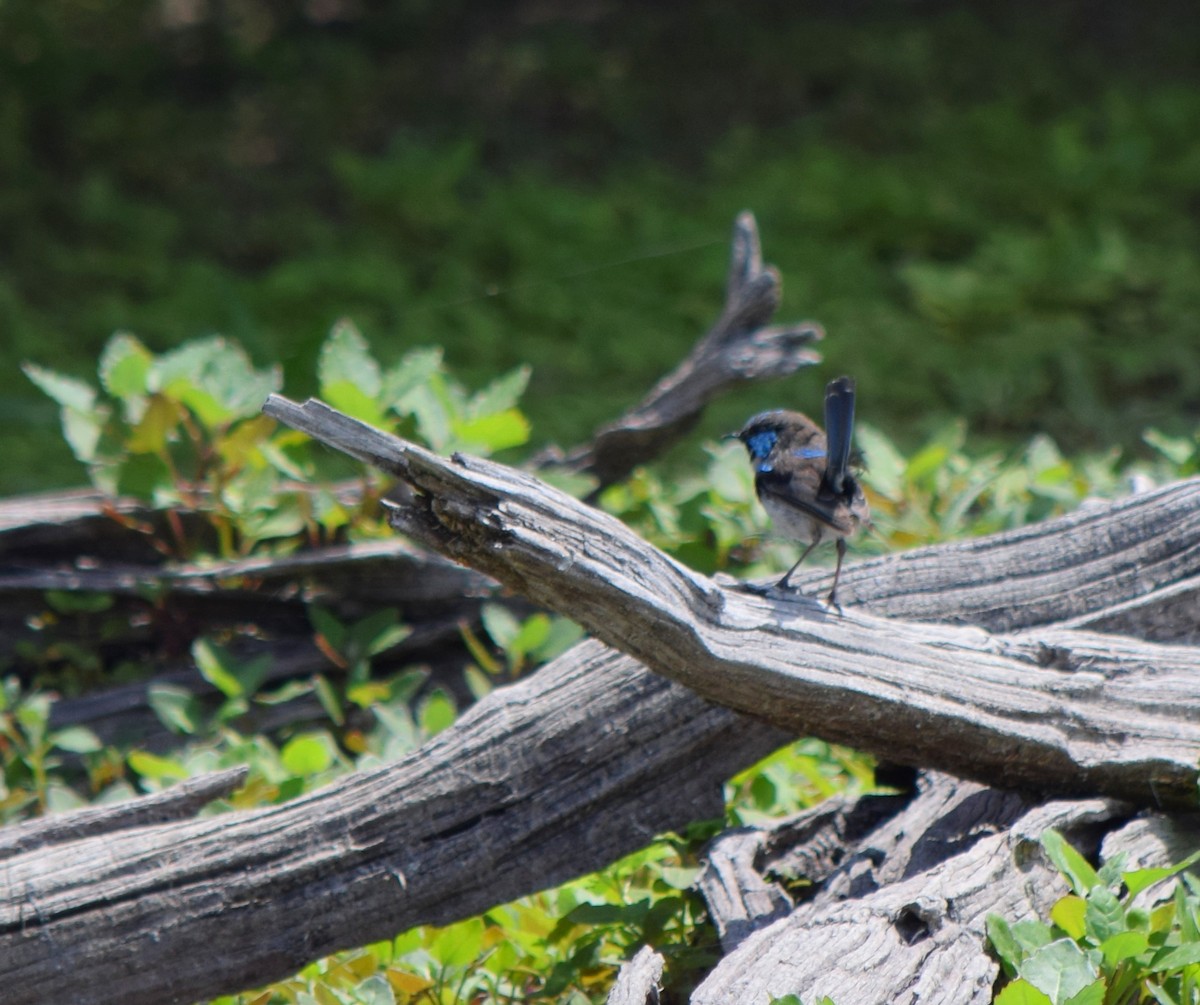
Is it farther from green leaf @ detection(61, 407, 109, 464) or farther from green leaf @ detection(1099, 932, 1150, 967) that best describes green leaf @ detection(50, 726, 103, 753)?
green leaf @ detection(1099, 932, 1150, 967)

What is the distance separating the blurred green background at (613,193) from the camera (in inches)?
262

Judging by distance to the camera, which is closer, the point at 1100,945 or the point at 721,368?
the point at 1100,945

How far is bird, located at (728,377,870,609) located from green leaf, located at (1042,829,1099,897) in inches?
25.6

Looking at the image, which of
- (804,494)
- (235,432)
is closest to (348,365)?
(235,432)

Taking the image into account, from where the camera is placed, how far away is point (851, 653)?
2.57 metres

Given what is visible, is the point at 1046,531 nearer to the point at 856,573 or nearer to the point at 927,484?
the point at 856,573

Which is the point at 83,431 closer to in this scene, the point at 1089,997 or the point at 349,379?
the point at 349,379

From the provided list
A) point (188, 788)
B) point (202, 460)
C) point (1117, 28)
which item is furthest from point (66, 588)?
point (1117, 28)

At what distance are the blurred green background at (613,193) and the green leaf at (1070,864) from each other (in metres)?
2.72

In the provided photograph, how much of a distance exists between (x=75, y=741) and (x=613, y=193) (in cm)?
582

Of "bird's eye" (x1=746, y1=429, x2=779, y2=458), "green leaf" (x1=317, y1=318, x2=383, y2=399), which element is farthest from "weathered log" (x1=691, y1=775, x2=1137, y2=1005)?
"green leaf" (x1=317, y1=318, x2=383, y2=399)

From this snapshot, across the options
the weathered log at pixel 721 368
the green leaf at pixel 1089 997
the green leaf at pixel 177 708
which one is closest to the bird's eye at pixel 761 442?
the weathered log at pixel 721 368

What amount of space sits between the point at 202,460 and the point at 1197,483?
8.12ft

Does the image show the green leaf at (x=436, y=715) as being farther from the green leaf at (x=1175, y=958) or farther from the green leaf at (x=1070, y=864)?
the green leaf at (x=1175, y=958)
